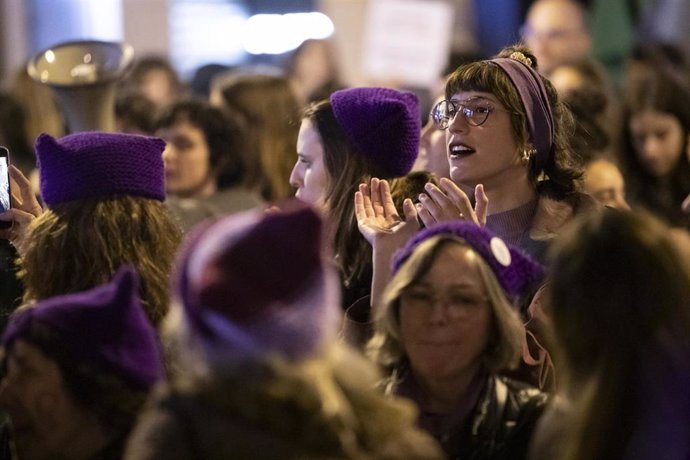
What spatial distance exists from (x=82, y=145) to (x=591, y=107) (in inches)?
118

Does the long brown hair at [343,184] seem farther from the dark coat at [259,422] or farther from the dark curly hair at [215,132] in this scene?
the dark curly hair at [215,132]

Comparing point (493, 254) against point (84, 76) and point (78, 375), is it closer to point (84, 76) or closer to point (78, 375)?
point (78, 375)

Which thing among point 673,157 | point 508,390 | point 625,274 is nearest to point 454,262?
point 508,390

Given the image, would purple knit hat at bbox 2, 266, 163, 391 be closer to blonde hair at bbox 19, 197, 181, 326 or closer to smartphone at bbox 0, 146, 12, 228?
blonde hair at bbox 19, 197, 181, 326

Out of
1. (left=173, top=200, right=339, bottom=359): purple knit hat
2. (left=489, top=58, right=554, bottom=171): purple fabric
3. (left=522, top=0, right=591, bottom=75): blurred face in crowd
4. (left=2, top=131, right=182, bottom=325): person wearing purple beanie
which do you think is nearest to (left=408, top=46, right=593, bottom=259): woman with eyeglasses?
(left=489, top=58, right=554, bottom=171): purple fabric

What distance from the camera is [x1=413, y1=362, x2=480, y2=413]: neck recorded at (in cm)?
338

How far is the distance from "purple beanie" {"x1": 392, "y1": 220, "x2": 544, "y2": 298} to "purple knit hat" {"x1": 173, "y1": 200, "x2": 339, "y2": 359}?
0.61 meters

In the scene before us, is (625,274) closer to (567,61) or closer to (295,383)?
(295,383)

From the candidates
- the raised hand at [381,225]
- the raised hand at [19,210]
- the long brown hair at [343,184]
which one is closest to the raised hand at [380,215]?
the raised hand at [381,225]

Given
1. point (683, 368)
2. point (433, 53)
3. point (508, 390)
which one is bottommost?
point (433, 53)

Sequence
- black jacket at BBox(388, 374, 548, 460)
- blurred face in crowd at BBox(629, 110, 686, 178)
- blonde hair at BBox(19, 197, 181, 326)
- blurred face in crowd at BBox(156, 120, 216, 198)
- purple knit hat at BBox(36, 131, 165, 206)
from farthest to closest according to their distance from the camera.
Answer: blurred face in crowd at BBox(629, 110, 686, 178), blurred face in crowd at BBox(156, 120, 216, 198), purple knit hat at BBox(36, 131, 165, 206), blonde hair at BBox(19, 197, 181, 326), black jacket at BBox(388, 374, 548, 460)

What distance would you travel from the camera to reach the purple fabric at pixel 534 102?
445 cm

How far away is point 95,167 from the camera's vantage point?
405 cm

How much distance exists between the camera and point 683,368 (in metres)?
3.00
